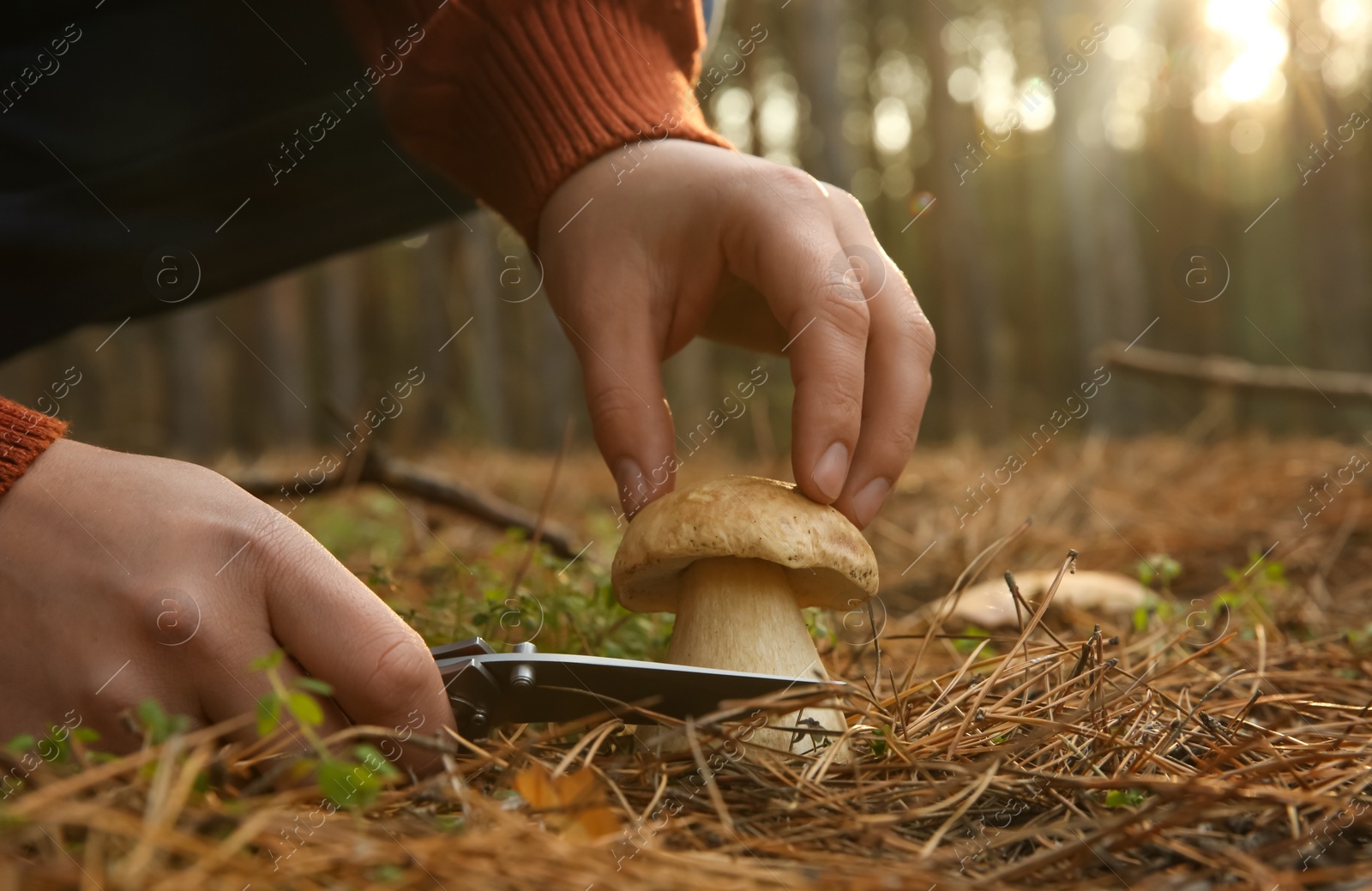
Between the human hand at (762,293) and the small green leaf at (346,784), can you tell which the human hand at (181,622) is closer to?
the small green leaf at (346,784)

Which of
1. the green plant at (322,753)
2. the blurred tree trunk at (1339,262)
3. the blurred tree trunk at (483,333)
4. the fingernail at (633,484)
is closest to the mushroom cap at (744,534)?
the fingernail at (633,484)

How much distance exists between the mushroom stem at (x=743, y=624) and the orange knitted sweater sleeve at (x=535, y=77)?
0.96 m

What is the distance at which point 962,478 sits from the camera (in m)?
5.41

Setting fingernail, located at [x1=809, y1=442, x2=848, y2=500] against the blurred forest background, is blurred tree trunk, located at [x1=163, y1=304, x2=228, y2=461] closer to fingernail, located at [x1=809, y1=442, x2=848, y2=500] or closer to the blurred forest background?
the blurred forest background

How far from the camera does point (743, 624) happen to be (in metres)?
1.56

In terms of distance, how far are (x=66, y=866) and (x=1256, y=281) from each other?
26.0 meters

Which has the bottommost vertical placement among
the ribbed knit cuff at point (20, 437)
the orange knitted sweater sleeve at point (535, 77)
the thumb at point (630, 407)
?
the thumb at point (630, 407)

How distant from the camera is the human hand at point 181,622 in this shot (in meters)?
1.20

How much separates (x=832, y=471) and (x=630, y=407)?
39 centimetres

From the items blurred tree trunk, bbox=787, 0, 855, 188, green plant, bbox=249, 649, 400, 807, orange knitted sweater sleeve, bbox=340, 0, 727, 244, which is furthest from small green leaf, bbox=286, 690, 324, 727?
blurred tree trunk, bbox=787, 0, 855, 188

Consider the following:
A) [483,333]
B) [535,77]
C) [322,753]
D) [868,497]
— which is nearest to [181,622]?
[322,753]

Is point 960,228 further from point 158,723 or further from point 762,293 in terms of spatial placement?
point 158,723

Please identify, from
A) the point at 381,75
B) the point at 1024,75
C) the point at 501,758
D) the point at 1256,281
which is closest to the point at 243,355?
the point at 1024,75

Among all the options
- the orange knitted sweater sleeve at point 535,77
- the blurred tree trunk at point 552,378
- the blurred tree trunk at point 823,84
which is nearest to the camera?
the orange knitted sweater sleeve at point 535,77
